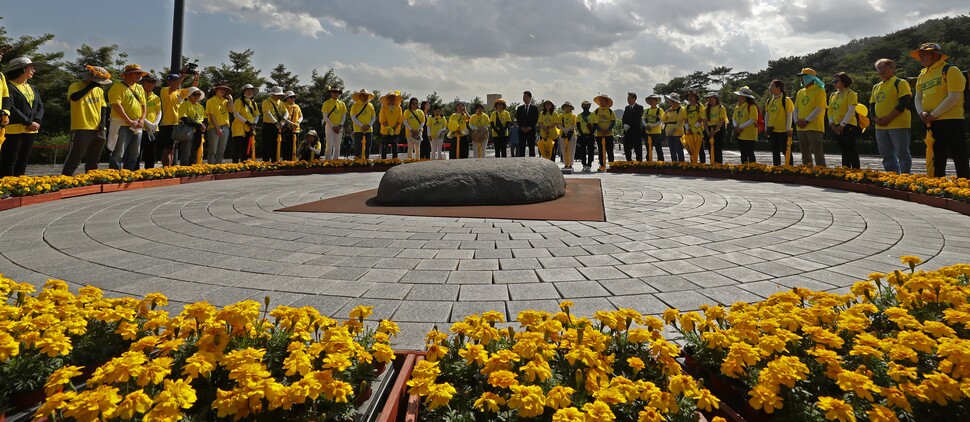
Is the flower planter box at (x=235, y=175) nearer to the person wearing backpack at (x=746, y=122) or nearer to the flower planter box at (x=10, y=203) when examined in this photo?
the flower planter box at (x=10, y=203)

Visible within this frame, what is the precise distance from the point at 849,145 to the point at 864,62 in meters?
64.4

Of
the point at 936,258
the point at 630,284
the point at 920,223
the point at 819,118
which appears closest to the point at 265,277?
the point at 630,284

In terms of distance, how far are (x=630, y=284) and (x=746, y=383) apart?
61.7 inches

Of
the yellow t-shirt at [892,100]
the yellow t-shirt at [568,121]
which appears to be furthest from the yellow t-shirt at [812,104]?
the yellow t-shirt at [568,121]

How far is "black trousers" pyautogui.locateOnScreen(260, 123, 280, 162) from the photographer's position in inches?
546

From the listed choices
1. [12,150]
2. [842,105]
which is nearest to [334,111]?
[12,150]

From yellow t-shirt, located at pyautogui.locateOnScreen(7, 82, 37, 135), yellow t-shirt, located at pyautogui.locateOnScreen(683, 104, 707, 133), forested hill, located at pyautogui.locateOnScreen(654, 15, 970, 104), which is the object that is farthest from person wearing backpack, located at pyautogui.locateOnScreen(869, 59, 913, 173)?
forested hill, located at pyautogui.locateOnScreen(654, 15, 970, 104)

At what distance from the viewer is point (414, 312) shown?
287cm

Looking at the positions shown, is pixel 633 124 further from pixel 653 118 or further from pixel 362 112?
pixel 362 112

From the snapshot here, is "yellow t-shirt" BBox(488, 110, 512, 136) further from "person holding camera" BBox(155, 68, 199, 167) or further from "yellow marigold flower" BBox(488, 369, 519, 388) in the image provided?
"yellow marigold flower" BBox(488, 369, 519, 388)

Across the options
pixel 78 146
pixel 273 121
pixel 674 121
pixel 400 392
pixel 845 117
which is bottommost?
pixel 400 392

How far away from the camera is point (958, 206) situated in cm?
619

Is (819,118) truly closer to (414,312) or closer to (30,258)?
(414,312)

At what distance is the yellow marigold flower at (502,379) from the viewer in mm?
1620
